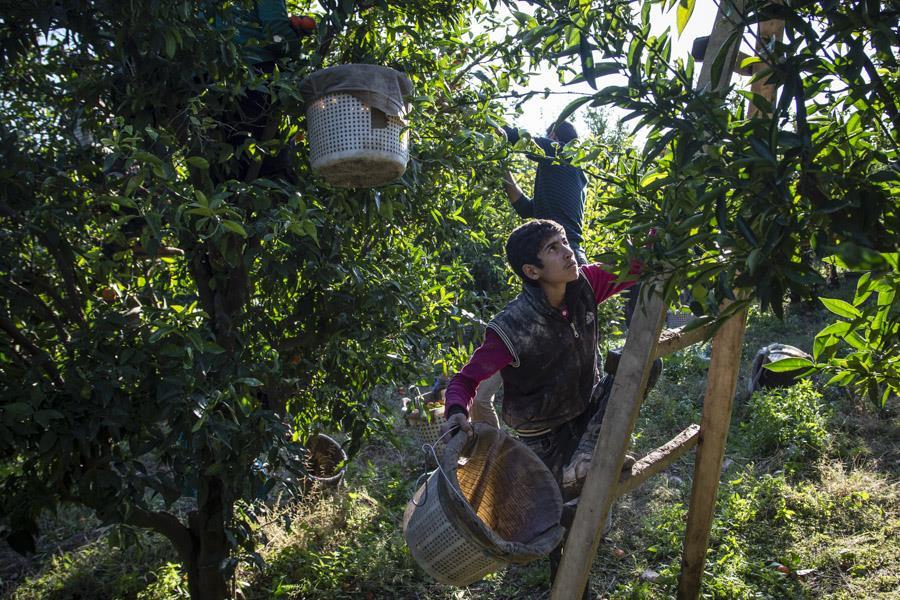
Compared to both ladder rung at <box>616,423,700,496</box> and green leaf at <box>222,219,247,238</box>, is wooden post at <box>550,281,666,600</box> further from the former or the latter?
green leaf at <box>222,219,247,238</box>

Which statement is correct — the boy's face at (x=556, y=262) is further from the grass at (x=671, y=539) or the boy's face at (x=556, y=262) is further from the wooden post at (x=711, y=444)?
the grass at (x=671, y=539)

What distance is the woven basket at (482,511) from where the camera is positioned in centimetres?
252

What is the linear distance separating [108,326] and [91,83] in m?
0.87

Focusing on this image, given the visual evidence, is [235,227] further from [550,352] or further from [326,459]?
[326,459]

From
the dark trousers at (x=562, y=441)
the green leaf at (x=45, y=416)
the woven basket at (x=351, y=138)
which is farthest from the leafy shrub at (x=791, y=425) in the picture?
the green leaf at (x=45, y=416)

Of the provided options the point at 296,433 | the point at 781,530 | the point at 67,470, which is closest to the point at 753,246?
the point at 67,470

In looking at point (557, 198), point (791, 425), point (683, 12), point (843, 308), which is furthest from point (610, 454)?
point (791, 425)

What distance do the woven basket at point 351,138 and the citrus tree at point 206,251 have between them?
15 cm

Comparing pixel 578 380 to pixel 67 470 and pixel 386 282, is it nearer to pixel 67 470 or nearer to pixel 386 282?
pixel 386 282

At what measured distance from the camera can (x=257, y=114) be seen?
11.0ft

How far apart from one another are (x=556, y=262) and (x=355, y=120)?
95 centimetres

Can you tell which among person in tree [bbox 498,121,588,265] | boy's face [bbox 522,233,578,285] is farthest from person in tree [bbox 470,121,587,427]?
boy's face [bbox 522,233,578,285]

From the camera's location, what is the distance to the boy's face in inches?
Answer: 125

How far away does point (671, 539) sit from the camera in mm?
4145
